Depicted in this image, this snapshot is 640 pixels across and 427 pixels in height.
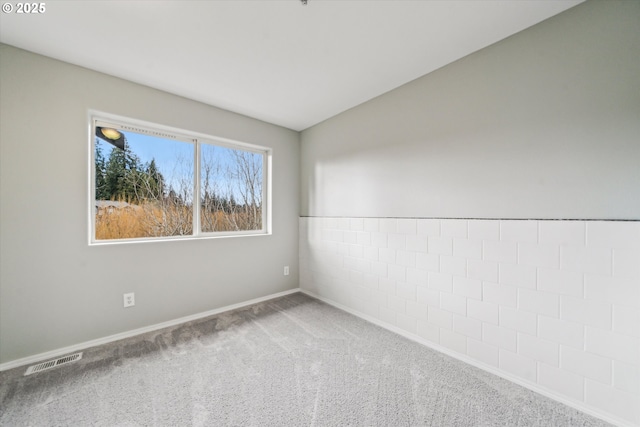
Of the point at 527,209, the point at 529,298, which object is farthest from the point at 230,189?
the point at 529,298

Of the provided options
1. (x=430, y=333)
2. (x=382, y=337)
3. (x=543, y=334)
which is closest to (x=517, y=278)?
(x=543, y=334)

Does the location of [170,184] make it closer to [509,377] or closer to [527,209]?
[527,209]

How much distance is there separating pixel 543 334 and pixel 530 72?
5.84 feet

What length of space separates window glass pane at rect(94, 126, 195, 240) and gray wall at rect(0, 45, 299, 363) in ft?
0.56

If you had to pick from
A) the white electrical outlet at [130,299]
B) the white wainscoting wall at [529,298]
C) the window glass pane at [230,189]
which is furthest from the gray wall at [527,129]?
the white electrical outlet at [130,299]

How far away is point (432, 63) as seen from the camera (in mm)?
2045

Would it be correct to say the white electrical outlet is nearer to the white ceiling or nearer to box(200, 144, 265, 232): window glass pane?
box(200, 144, 265, 232): window glass pane

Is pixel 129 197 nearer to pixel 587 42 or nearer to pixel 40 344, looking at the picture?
pixel 40 344

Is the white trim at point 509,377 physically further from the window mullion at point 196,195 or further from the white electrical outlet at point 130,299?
the white electrical outlet at point 130,299

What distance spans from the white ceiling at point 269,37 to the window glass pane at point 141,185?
623 millimetres

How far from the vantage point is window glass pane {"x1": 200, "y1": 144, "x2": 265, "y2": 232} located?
2.93m

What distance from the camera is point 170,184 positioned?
268 cm

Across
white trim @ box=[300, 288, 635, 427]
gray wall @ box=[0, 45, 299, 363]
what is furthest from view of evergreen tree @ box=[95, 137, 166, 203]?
white trim @ box=[300, 288, 635, 427]

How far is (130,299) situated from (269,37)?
2.64 meters
